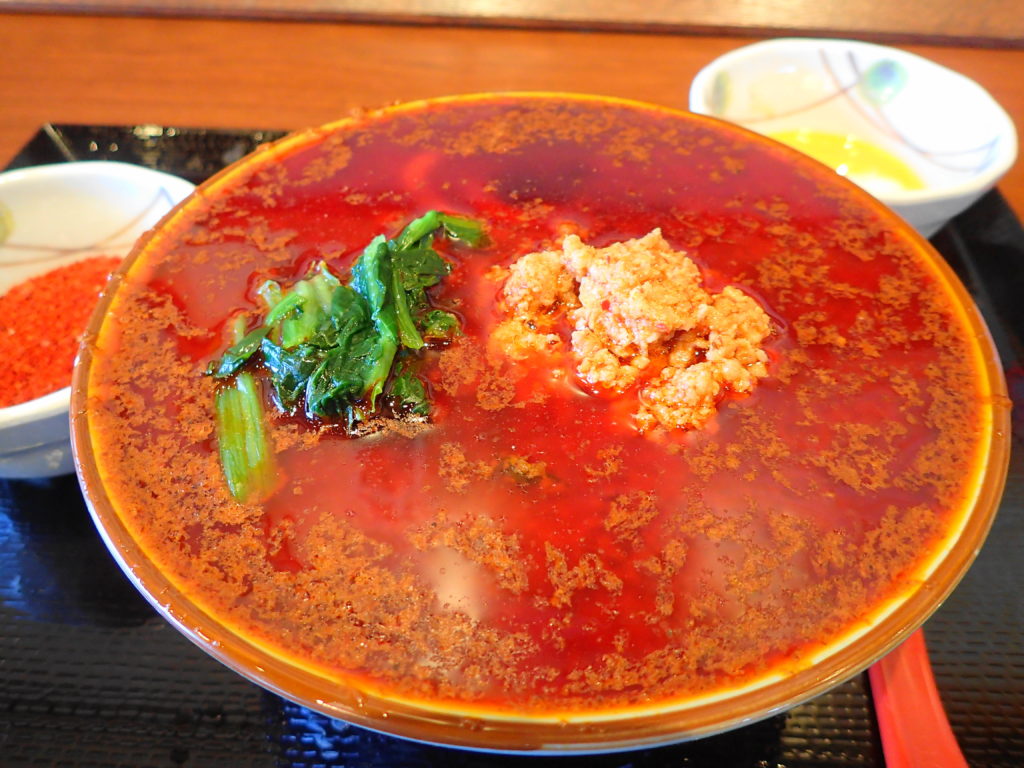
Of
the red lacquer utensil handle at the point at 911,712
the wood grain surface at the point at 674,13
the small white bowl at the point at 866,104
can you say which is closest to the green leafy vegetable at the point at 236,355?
the red lacquer utensil handle at the point at 911,712

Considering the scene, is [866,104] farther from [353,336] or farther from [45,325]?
[45,325]

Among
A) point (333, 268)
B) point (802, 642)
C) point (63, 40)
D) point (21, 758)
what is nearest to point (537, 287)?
point (333, 268)

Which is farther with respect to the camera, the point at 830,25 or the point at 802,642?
the point at 830,25

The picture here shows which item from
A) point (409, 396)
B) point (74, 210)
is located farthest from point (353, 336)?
point (74, 210)

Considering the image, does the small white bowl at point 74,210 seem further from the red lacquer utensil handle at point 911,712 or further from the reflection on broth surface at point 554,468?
the red lacquer utensil handle at point 911,712

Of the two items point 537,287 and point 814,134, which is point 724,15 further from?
point 537,287

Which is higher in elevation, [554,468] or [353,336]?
[353,336]
